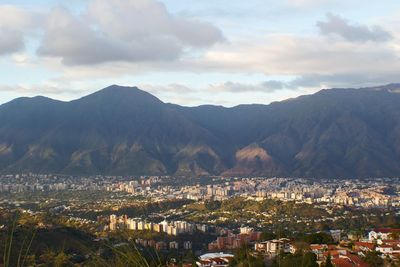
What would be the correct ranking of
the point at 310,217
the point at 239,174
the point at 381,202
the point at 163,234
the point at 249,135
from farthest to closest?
the point at 249,135 < the point at 239,174 < the point at 381,202 < the point at 310,217 < the point at 163,234

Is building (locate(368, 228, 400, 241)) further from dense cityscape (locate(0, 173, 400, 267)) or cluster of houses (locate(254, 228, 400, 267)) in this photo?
dense cityscape (locate(0, 173, 400, 267))

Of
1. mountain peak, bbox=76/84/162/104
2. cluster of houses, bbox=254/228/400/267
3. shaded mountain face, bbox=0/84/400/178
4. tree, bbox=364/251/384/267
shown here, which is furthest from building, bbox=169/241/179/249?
mountain peak, bbox=76/84/162/104

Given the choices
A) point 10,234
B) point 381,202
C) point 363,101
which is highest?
point 363,101

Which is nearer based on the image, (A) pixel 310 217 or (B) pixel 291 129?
(A) pixel 310 217

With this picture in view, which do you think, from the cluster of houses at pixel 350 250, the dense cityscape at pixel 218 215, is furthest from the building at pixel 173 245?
the cluster of houses at pixel 350 250

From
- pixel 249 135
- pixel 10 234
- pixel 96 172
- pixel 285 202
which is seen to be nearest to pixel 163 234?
pixel 285 202

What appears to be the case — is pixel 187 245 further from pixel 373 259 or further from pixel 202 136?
pixel 202 136

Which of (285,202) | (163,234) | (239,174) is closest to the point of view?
(163,234)

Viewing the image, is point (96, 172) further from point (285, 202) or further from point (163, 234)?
point (163, 234)
